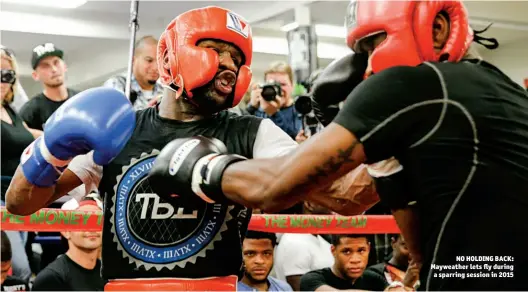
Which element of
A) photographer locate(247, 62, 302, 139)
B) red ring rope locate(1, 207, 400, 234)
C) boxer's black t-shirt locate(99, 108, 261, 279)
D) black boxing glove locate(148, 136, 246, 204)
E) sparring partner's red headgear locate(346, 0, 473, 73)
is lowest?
red ring rope locate(1, 207, 400, 234)

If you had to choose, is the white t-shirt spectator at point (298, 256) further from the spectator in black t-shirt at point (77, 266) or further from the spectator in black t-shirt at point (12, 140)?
the spectator in black t-shirt at point (12, 140)

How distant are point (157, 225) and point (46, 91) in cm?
320

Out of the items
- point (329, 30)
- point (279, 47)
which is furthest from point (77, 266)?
point (279, 47)

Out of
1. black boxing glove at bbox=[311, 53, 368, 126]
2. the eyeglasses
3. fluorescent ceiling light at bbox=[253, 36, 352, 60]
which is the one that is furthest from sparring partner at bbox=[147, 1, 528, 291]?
fluorescent ceiling light at bbox=[253, 36, 352, 60]

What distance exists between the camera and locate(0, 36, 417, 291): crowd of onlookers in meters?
3.54

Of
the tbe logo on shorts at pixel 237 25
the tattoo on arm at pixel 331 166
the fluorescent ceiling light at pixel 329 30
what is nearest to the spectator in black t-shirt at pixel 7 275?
the tbe logo on shorts at pixel 237 25

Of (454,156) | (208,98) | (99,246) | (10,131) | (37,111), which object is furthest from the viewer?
(37,111)

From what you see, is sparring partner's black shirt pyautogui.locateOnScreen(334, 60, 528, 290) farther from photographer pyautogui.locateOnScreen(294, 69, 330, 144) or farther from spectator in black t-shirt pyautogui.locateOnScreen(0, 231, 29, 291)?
photographer pyautogui.locateOnScreen(294, 69, 330, 144)

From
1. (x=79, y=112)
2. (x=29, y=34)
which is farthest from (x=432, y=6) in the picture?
(x=29, y=34)

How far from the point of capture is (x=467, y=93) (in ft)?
4.65

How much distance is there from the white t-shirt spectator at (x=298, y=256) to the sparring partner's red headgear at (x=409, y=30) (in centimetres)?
270

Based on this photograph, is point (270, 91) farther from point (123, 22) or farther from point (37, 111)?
point (123, 22)

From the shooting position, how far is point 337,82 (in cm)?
194

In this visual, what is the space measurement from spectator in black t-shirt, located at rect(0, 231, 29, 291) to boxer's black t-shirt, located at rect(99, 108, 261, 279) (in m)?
1.70
